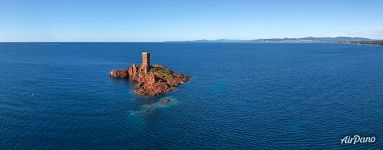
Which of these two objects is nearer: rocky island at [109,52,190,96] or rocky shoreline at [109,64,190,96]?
rocky shoreline at [109,64,190,96]

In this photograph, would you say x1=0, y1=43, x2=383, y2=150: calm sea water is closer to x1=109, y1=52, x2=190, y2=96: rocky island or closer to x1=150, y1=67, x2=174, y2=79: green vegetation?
x1=109, y1=52, x2=190, y2=96: rocky island

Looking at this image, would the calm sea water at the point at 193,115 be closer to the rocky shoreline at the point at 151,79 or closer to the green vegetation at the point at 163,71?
the rocky shoreline at the point at 151,79

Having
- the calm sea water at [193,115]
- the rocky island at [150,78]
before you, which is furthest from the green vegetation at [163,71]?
the calm sea water at [193,115]

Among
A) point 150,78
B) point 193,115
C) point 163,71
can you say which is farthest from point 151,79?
point 193,115

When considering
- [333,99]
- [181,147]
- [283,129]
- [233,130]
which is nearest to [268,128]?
[283,129]

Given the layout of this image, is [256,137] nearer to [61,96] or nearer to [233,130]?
[233,130]

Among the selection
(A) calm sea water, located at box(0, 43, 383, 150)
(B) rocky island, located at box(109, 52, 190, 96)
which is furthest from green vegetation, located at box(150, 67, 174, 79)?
(A) calm sea water, located at box(0, 43, 383, 150)

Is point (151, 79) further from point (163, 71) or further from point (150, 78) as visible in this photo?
point (163, 71)
